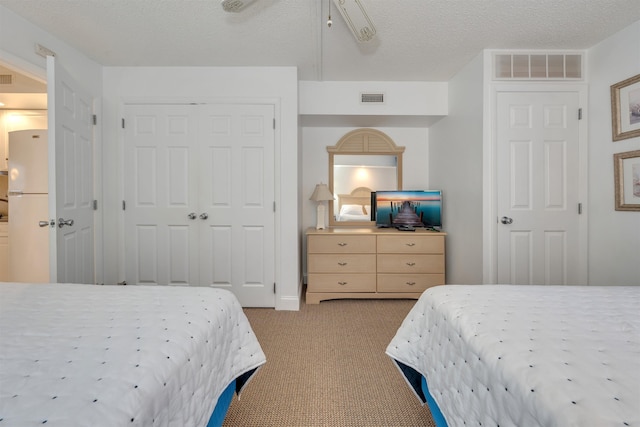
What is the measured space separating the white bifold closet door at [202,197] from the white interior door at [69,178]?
1.35ft

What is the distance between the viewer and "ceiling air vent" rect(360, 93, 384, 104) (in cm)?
352

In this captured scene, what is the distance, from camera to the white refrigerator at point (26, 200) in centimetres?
317

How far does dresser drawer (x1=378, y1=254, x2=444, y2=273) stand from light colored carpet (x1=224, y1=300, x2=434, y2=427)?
539 millimetres

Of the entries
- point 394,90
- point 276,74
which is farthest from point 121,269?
point 394,90

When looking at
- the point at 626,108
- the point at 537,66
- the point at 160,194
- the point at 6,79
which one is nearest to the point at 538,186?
the point at 626,108

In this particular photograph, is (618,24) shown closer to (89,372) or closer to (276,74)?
(276,74)

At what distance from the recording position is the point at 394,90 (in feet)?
11.6

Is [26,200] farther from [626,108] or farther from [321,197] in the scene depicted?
[626,108]

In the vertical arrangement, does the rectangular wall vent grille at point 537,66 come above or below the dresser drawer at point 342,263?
above

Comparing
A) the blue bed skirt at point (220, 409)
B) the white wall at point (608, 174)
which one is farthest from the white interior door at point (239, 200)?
the white wall at point (608, 174)

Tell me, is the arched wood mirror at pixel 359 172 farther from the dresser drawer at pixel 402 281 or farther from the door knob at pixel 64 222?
the door knob at pixel 64 222

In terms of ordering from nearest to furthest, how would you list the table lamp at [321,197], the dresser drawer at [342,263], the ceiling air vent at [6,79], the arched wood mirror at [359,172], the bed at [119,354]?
the bed at [119,354] < the ceiling air vent at [6,79] < the dresser drawer at [342,263] < the table lamp at [321,197] < the arched wood mirror at [359,172]

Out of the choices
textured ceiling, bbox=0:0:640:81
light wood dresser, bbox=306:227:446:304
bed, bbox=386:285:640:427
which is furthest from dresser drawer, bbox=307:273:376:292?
textured ceiling, bbox=0:0:640:81

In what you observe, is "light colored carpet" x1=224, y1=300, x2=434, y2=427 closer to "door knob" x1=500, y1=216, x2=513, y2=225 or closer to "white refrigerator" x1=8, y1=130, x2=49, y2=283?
"door knob" x1=500, y1=216, x2=513, y2=225
